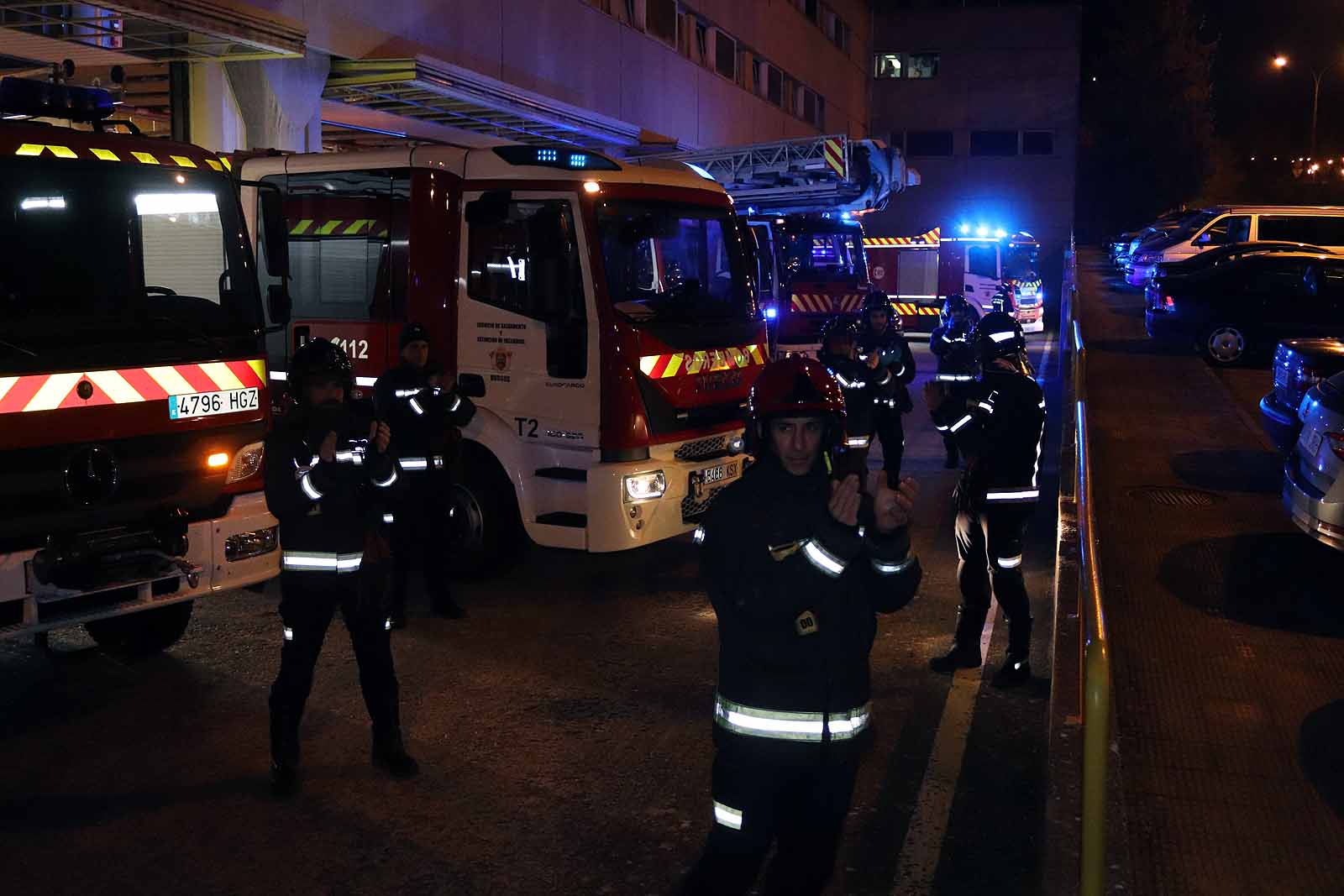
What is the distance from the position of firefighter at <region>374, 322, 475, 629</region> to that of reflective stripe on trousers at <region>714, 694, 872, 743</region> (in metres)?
4.34

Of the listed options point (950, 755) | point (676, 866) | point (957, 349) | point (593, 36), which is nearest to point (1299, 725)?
point (950, 755)

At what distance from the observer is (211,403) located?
6164 millimetres

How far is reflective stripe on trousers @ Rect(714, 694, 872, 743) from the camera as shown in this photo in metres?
2.98

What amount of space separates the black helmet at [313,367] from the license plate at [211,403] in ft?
4.01

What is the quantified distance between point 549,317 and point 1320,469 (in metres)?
4.75

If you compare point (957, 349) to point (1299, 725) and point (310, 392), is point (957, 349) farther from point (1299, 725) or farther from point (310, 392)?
point (310, 392)

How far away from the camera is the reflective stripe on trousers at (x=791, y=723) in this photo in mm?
2984

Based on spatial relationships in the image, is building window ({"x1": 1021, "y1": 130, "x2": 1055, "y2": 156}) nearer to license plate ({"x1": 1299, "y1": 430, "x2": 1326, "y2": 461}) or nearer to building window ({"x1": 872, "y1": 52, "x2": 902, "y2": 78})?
building window ({"x1": 872, "y1": 52, "x2": 902, "y2": 78})

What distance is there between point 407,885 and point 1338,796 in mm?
3642

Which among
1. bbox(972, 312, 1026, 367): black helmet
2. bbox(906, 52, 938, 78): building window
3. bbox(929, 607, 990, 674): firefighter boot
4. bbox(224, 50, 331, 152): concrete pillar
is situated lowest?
bbox(929, 607, 990, 674): firefighter boot

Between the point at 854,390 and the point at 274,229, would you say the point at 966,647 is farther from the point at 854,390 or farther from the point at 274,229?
the point at 274,229

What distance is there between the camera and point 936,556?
896 centimetres

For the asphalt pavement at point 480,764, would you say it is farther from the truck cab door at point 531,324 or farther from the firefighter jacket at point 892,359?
the firefighter jacket at point 892,359

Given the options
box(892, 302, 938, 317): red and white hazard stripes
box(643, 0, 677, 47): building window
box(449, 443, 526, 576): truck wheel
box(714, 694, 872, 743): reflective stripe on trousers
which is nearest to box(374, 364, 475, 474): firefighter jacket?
box(449, 443, 526, 576): truck wheel
